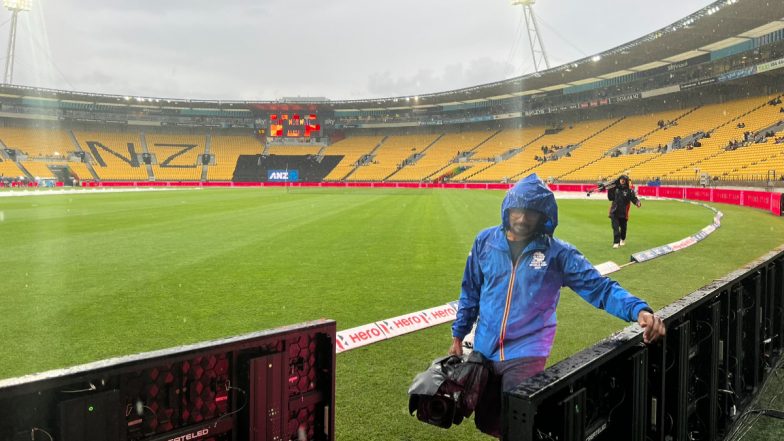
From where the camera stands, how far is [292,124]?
74562 mm

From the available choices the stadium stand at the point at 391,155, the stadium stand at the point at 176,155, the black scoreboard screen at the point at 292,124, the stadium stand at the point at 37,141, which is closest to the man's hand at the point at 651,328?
the black scoreboard screen at the point at 292,124

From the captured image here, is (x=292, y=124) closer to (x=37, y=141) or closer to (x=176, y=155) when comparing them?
(x=176, y=155)

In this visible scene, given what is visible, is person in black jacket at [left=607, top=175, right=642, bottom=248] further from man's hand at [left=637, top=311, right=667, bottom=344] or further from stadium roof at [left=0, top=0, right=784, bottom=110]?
stadium roof at [left=0, top=0, right=784, bottom=110]

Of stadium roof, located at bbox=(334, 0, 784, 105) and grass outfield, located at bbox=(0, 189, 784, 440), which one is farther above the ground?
stadium roof, located at bbox=(334, 0, 784, 105)

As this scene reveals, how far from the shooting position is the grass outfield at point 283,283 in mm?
5109

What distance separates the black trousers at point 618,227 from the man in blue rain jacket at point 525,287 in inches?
414

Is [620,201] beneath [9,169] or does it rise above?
beneath

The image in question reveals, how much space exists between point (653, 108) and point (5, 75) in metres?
94.7

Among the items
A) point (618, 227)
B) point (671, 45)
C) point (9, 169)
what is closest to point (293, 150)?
point (9, 169)

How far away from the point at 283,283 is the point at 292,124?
68.5 metres

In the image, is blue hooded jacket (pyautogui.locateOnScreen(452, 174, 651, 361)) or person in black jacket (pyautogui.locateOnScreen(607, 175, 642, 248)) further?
person in black jacket (pyautogui.locateOnScreen(607, 175, 642, 248))

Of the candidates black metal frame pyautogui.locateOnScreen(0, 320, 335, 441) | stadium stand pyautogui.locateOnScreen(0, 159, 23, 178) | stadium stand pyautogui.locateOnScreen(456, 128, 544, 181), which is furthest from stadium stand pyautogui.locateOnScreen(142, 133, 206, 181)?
black metal frame pyautogui.locateOnScreen(0, 320, 335, 441)

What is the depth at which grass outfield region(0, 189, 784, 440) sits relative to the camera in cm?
511

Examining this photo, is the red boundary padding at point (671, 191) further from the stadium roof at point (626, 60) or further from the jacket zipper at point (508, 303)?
the jacket zipper at point (508, 303)
